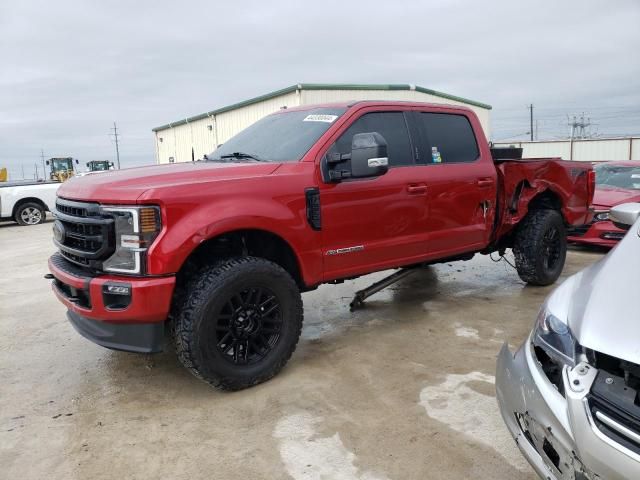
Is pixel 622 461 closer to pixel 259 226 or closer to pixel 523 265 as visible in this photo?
pixel 259 226

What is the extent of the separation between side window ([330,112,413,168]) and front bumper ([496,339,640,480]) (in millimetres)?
2340

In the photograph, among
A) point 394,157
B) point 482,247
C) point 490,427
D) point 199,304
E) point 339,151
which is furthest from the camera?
point 482,247

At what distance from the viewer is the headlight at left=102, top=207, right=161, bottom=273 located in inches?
117

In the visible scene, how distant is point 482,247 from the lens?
5.09 metres

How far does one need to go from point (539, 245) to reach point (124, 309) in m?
4.32

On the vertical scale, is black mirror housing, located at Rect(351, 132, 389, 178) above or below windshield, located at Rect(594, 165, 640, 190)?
above

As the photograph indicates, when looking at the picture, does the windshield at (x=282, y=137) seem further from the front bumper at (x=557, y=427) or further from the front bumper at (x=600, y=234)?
the front bumper at (x=600, y=234)

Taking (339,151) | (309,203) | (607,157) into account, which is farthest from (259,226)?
(607,157)

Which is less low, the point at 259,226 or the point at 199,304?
the point at 259,226

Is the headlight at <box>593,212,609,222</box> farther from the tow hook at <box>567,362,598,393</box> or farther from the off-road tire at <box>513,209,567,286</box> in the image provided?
the tow hook at <box>567,362,598,393</box>

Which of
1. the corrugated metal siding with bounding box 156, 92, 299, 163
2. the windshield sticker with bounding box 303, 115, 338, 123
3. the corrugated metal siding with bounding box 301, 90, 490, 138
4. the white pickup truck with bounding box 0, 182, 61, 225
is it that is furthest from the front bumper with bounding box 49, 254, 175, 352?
the corrugated metal siding with bounding box 301, 90, 490, 138

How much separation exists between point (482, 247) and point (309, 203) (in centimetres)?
225

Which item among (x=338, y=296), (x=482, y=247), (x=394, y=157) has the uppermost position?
(x=394, y=157)

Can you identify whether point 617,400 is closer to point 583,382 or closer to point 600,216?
point 583,382
